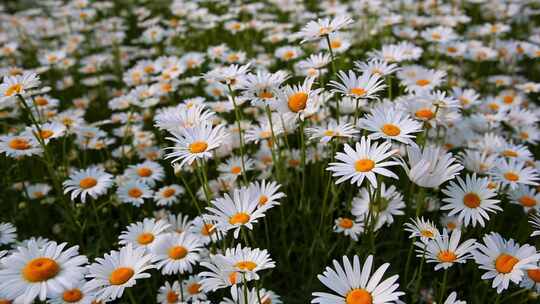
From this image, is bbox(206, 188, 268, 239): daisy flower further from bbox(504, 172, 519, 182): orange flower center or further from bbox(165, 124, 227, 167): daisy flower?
bbox(504, 172, 519, 182): orange flower center

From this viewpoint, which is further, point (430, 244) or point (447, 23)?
point (447, 23)

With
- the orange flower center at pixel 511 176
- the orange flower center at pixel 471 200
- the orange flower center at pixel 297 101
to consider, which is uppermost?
the orange flower center at pixel 297 101

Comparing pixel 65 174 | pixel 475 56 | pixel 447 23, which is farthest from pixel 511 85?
pixel 65 174

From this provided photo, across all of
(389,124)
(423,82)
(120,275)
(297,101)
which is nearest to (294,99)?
(297,101)

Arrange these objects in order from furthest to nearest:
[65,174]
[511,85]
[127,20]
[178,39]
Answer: [127,20] → [178,39] → [511,85] → [65,174]

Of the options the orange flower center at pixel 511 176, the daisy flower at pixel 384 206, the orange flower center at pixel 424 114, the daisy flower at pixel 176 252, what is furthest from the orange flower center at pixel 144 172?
the orange flower center at pixel 511 176

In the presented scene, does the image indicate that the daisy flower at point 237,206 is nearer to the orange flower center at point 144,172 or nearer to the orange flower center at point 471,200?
the orange flower center at point 471,200

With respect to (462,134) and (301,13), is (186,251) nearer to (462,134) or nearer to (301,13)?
(462,134)
